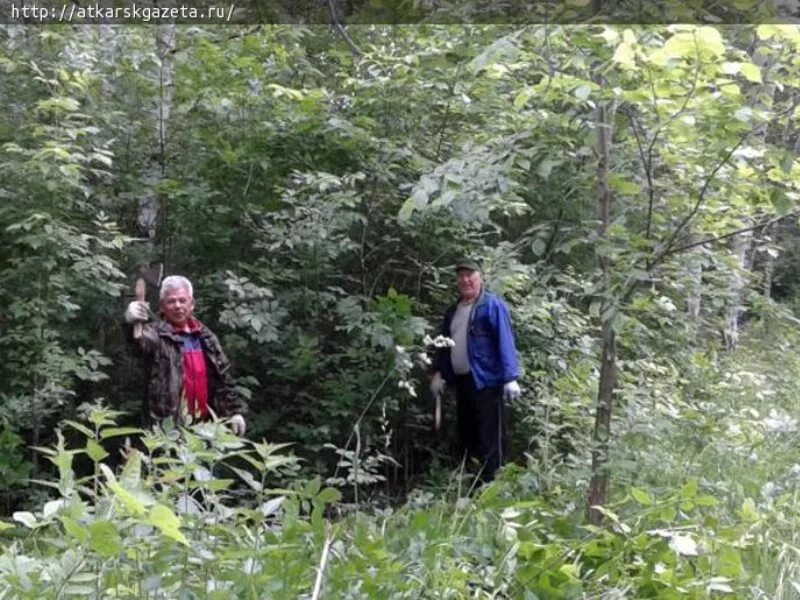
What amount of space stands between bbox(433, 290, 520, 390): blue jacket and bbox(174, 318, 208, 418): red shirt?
204cm

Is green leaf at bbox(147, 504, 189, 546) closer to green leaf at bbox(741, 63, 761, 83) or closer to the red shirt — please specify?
green leaf at bbox(741, 63, 761, 83)

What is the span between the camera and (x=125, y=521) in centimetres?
195

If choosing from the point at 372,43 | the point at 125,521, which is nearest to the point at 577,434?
the point at 372,43

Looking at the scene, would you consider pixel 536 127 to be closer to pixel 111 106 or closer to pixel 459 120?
pixel 459 120

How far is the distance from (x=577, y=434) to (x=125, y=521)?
172 inches

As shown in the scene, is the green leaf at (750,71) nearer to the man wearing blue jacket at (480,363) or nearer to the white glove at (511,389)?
the man wearing blue jacket at (480,363)

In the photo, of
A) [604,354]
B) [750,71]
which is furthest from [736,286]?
[750,71]

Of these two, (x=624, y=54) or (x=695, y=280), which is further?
(x=695, y=280)

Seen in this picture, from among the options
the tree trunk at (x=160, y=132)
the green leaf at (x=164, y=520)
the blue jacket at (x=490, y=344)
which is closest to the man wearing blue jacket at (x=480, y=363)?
the blue jacket at (x=490, y=344)

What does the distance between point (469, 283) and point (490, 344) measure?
0.47 meters

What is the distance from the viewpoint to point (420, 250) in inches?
276

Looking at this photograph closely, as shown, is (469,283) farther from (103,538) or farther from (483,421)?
(103,538)

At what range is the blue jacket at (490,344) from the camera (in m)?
6.02

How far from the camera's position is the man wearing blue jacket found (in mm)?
6047
